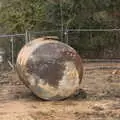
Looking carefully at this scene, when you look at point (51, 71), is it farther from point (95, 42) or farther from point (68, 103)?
point (95, 42)

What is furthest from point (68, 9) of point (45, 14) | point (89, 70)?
point (89, 70)

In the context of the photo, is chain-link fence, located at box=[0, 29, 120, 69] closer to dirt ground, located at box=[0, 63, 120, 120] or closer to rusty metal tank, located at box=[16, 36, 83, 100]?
dirt ground, located at box=[0, 63, 120, 120]

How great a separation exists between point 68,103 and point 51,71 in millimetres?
842

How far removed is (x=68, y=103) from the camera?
10070mm

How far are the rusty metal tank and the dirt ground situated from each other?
0.92ft

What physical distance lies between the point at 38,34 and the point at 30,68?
7.99m

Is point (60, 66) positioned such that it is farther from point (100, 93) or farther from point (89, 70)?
point (89, 70)

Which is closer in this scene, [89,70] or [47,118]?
[47,118]

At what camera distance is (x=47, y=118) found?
8.61 m

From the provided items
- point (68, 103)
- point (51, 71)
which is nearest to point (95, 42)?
point (51, 71)

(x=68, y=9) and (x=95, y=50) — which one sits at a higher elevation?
(x=68, y=9)

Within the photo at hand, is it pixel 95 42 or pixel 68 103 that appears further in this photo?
pixel 95 42

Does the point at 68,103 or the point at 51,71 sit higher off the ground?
the point at 51,71

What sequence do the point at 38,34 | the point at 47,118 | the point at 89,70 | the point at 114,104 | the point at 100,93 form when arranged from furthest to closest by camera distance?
the point at 38,34 < the point at 89,70 < the point at 100,93 < the point at 114,104 < the point at 47,118
